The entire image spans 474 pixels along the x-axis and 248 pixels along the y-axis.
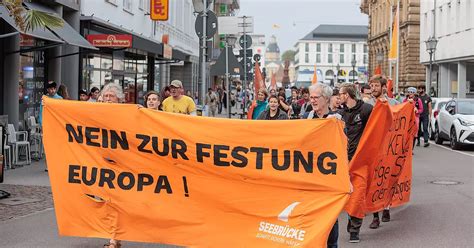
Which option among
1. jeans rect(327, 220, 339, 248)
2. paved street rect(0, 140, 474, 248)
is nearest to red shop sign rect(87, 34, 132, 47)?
paved street rect(0, 140, 474, 248)

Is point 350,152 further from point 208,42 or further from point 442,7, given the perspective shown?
point 442,7

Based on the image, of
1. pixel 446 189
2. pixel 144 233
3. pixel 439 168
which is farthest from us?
pixel 439 168

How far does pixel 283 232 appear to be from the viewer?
585 cm

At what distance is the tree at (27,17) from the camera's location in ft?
31.8

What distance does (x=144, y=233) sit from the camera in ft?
21.2

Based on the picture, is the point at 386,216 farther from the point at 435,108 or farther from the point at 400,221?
the point at 435,108

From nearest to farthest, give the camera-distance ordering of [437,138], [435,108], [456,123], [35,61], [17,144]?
1. [17,144]
2. [35,61]
3. [456,123]
4. [437,138]
5. [435,108]

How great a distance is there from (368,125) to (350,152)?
415 millimetres

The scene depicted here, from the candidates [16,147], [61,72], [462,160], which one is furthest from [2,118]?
[462,160]

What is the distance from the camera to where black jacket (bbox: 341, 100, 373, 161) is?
8.03m

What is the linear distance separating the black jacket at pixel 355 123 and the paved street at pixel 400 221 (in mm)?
1056

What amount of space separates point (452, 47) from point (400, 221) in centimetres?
3980

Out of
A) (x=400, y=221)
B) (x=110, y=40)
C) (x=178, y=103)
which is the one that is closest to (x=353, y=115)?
(x=400, y=221)

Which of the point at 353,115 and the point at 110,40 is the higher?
the point at 110,40
